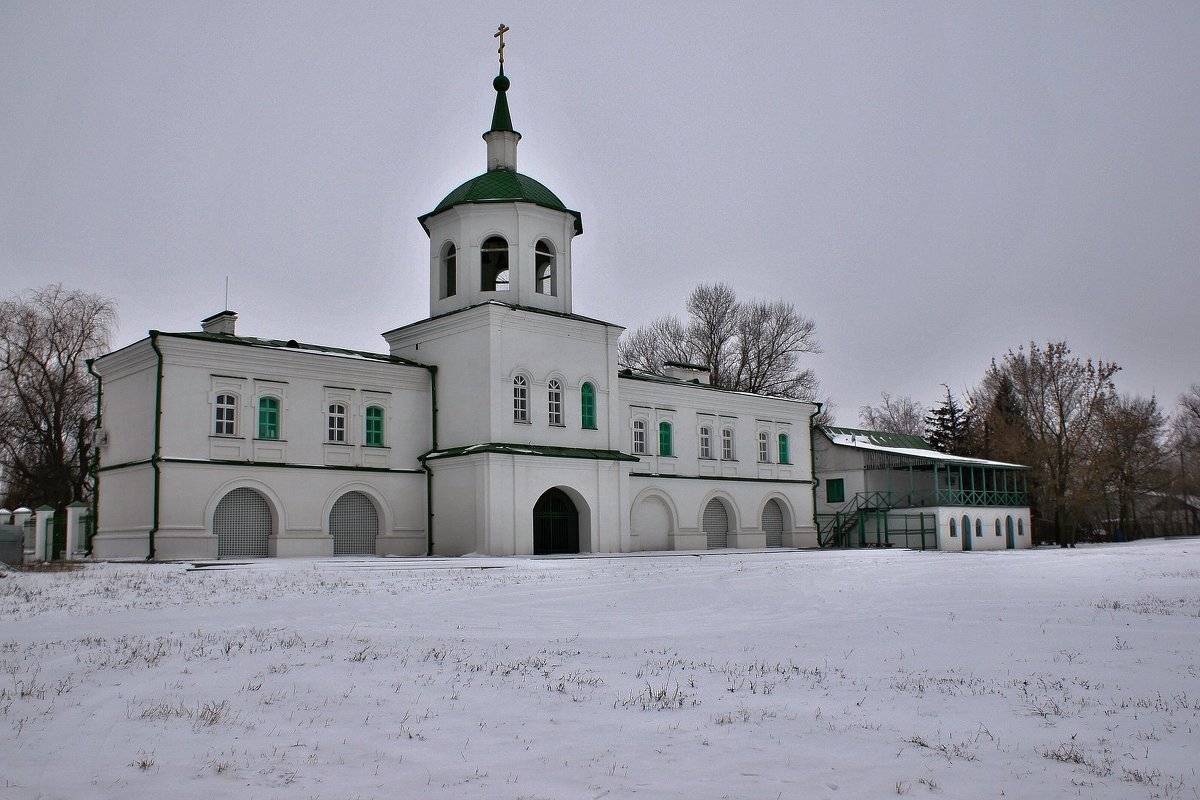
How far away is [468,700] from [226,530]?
1924cm

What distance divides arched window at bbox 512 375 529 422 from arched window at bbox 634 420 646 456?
6.02 meters

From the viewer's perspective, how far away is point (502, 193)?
29688 mm

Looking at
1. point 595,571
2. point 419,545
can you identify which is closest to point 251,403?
point 419,545

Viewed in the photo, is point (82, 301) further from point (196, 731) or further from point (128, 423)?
point (196, 731)

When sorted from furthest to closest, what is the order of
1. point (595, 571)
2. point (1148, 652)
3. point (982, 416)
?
1. point (982, 416)
2. point (595, 571)
3. point (1148, 652)

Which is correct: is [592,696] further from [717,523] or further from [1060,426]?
[1060,426]

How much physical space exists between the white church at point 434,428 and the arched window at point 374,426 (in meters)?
0.04

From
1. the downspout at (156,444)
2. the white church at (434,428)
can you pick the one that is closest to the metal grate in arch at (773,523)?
the white church at (434,428)

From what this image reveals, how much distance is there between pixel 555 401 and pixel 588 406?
1.32 m

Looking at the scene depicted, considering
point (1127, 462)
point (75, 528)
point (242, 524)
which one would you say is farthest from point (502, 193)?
point (1127, 462)

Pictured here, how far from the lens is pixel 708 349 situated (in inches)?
2000

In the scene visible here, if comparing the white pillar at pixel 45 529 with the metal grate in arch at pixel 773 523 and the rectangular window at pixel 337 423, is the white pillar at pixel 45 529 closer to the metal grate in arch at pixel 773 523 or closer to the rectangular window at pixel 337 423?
the rectangular window at pixel 337 423

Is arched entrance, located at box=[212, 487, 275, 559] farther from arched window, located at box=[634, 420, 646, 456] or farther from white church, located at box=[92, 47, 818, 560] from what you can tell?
arched window, located at box=[634, 420, 646, 456]

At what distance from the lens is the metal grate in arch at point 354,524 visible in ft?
87.4
